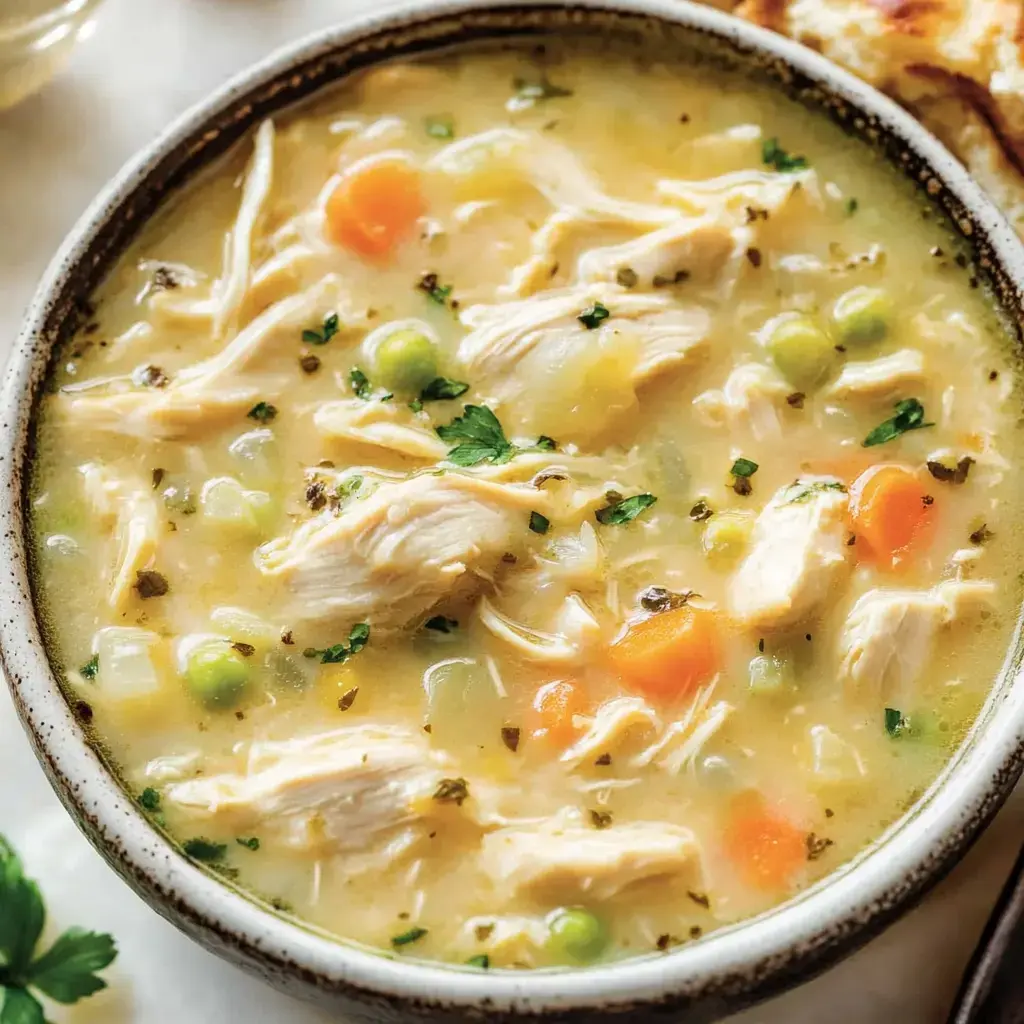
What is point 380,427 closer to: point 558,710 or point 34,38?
point 558,710

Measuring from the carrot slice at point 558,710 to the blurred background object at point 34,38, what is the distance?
80.9 inches

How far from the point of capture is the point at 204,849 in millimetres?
2186

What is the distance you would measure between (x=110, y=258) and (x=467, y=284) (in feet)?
2.37

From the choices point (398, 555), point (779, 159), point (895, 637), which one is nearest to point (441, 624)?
point (398, 555)

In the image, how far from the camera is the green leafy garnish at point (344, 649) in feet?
7.74

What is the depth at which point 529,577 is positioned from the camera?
2.43 meters

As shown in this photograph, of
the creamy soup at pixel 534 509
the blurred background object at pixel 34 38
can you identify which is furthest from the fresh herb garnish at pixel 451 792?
the blurred background object at pixel 34 38

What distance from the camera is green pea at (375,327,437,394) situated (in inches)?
102

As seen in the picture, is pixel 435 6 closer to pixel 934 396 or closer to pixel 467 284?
pixel 467 284

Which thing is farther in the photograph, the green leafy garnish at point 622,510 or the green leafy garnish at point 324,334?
the green leafy garnish at point 324,334

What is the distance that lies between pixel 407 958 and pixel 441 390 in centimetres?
106

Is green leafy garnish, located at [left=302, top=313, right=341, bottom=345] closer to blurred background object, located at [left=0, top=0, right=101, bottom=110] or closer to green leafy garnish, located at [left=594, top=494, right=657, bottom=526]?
green leafy garnish, located at [left=594, top=494, right=657, bottom=526]

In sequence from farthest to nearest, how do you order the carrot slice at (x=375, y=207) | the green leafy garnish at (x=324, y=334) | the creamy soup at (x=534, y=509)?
the carrot slice at (x=375, y=207) → the green leafy garnish at (x=324, y=334) → the creamy soup at (x=534, y=509)

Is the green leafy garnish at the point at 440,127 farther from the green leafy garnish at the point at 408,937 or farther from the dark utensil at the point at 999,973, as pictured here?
the dark utensil at the point at 999,973
